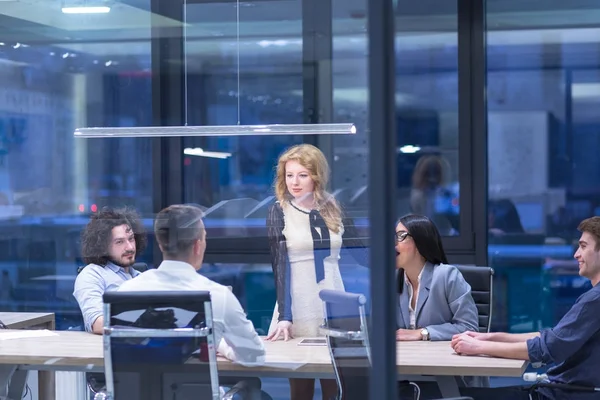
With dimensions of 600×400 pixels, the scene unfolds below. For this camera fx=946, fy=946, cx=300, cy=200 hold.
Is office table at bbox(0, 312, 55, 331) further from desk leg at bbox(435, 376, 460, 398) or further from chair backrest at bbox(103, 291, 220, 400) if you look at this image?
desk leg at bbox(435, 376, 460, 398)

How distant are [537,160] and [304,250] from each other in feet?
11.5

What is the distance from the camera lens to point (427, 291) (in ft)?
14.3

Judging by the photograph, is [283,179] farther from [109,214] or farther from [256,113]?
[256,113]

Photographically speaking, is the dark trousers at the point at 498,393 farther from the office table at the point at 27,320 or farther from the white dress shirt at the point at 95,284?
the office table at the point at 27,320

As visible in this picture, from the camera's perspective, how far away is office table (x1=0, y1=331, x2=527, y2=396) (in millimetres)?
3568

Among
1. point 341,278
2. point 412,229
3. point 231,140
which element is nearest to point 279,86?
point 231,140

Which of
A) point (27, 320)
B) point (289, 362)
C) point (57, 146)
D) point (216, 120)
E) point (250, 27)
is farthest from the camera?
point (250, 27)

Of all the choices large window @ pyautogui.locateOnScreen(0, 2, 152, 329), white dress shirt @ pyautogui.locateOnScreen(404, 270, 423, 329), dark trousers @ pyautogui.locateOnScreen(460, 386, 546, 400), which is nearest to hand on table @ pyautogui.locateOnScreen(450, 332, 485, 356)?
dark trousers @ pyautogui.locateOnScreen(460, 386, 546, 400)

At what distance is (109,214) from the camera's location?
425 cm

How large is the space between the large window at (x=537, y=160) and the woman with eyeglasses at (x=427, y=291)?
2.45 metres

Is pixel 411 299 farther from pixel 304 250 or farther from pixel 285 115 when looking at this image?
pixel 285 115

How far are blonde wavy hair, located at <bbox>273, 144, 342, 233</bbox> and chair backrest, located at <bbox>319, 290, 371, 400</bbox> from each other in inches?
11.6

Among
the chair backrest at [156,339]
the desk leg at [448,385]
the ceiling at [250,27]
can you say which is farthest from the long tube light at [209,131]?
the chair backrest at [156,339]

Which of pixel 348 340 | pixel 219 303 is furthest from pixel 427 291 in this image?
pixel 219 303
